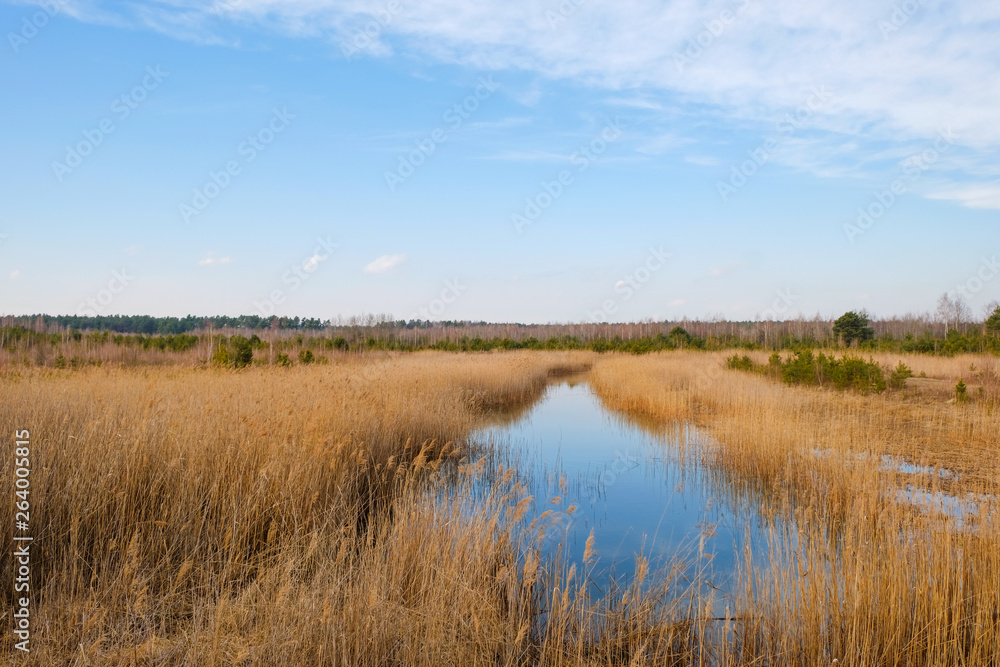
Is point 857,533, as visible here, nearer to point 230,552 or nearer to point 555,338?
point 230,552

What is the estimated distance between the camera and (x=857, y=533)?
505 cm

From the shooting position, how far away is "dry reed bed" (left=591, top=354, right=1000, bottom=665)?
3.41m

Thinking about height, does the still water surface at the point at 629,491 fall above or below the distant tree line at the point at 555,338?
below

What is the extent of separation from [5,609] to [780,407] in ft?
38.7

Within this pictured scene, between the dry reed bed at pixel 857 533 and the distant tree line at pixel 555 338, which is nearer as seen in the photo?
the dry reed bed at pixel 857 533

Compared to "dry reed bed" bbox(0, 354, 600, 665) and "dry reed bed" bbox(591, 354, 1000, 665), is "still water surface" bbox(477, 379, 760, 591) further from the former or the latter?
"dry reed bed" bbox(0, 354, 600, 665)

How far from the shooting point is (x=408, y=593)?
13.0ft

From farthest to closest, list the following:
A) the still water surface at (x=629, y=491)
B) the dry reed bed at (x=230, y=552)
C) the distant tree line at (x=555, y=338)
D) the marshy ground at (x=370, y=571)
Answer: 1. the distant tree line at (x=555, y=338)
2. the still water surface at (x=629, y=491)
3. the marshy ground at (x=370, y=571)
4. the dry reed bed at (x=230, y=552)

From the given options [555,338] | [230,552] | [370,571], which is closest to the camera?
[370,571]

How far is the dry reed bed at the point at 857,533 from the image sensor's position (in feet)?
11.2

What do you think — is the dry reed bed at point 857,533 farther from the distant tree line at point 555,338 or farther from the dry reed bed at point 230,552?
the distant tree line at point 555,338

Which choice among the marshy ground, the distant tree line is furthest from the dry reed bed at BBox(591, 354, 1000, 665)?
the distant tree line

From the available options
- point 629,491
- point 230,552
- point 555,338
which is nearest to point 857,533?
point 629,491

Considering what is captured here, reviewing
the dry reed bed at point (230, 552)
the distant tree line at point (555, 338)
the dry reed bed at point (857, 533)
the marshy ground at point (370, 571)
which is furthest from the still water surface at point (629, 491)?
the distant tree line at point (555, 338)
